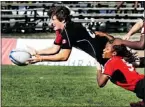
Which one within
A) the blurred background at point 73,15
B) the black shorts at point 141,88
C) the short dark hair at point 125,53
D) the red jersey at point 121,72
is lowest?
the blurred background at point 73,15

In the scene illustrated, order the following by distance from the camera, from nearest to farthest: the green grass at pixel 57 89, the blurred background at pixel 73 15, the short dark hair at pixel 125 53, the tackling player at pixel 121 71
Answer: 1. the short dark hair at pixel 125 53
2. the tackling player at pixel 121 71
3. the green grass at pixel 57 89
4. the blurred background at pixel 73 15

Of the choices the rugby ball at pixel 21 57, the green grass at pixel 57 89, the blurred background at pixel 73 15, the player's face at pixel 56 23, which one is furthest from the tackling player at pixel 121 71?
the blurred background at pixel 73 15

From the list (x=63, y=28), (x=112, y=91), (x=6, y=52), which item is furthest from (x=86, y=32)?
(x=6, y=52)

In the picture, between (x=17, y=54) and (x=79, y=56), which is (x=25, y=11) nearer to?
(x=79, y=56)

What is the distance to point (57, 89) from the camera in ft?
39.6

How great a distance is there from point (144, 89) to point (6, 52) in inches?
347

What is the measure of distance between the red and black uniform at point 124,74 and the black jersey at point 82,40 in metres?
0.17

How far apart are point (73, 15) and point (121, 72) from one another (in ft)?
35.7

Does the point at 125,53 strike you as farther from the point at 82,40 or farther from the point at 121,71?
the point at 82,40

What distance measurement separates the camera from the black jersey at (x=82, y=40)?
5.77 meters

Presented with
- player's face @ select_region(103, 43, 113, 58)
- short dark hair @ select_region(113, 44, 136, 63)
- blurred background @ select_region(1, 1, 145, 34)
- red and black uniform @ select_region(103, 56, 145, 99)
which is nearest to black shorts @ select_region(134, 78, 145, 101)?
red and black uniform @ select_region(103, 56, 145, 99)

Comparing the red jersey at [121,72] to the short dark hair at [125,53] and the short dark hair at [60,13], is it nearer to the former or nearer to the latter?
the short dark hair at [125,53]

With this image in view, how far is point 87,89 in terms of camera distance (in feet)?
39.4

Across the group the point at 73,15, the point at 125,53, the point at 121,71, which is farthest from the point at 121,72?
the point at 73,15
